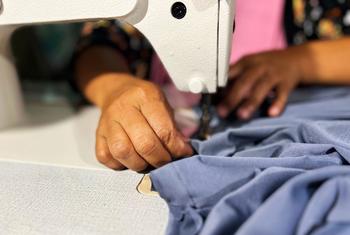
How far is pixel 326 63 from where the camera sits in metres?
0.97

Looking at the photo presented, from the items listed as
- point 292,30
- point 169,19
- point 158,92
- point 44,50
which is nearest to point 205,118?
point 158,92

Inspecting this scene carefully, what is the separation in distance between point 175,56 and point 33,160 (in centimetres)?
31

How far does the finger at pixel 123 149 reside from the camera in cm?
62

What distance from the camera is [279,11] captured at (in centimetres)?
102

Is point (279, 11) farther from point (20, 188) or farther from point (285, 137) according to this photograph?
point (20, 188)

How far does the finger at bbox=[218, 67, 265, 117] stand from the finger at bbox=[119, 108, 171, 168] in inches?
10.1

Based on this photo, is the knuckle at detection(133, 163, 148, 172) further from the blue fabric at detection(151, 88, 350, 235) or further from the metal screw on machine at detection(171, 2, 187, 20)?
the metal screw on machine at detection(171, 2, 187, 20)

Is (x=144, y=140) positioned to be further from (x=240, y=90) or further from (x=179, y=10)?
(x=240, y=90)

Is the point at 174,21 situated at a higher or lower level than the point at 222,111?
higher

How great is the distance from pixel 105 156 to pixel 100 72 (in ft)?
1.06

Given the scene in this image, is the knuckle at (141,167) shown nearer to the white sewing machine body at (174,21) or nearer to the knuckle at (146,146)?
the knuckle at (146,146)

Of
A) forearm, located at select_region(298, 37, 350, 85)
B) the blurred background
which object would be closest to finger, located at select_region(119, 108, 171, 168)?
forearm, located at select_region(298, 37, 350, 85)

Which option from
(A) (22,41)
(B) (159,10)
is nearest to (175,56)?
(B) (159,10)

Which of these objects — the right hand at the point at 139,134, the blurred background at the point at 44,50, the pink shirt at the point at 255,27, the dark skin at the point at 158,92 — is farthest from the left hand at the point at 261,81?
the blurred background at the point at 44,50
